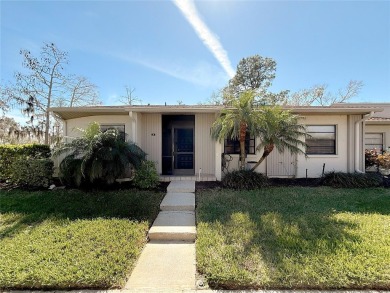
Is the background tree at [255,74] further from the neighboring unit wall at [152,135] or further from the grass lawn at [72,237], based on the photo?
the grass lawn at [72,237]

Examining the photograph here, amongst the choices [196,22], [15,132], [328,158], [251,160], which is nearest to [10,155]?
[196,22]

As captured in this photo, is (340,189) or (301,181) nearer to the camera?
(340,189)

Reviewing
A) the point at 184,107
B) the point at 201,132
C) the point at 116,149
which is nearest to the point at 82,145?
the point at 116,149

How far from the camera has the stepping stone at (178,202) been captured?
556 centimetres

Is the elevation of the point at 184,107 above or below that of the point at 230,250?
above

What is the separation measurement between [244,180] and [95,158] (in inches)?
197

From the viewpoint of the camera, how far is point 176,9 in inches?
328

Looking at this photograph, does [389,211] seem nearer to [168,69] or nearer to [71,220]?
[71,220]

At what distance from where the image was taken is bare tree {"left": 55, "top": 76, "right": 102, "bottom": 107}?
1950 centimetres

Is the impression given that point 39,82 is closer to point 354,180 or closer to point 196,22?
point 196,22

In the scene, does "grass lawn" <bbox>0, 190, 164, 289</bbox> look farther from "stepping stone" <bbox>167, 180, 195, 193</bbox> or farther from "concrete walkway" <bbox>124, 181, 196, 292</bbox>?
"stepping stone" <bbox>167, 180, 195, 193</bbox>

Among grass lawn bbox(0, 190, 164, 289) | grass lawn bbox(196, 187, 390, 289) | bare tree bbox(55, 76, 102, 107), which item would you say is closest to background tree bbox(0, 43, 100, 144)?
bare tree bbox(55, 76, 102, 107)

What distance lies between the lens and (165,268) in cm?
309

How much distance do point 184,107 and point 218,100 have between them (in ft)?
51.5
